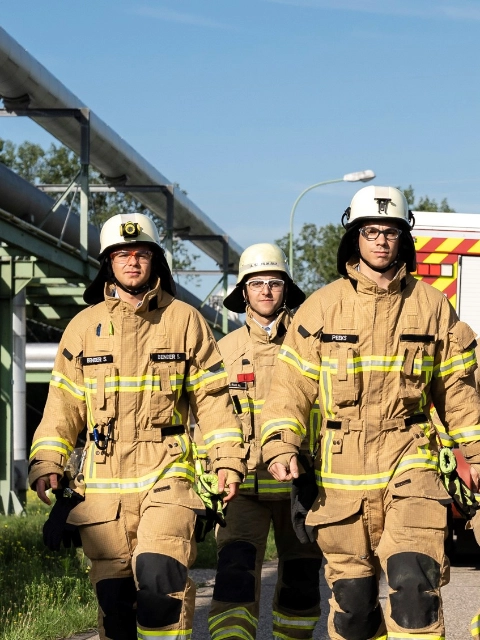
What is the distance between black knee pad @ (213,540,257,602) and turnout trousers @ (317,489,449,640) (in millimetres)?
812

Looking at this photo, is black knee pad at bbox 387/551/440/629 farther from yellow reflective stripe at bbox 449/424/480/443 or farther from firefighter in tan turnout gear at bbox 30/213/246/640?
firefighter in tan turnout gear at bbox 30/213/246/640

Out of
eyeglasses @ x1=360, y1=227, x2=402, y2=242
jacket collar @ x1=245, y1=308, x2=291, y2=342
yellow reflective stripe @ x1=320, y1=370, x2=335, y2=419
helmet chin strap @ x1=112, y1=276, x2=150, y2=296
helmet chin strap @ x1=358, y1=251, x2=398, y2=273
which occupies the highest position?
eyeglasses @ x1=360, y1=227, x2=402, y2=242

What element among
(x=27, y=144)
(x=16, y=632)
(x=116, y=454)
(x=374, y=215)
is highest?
(x=27, y=144)

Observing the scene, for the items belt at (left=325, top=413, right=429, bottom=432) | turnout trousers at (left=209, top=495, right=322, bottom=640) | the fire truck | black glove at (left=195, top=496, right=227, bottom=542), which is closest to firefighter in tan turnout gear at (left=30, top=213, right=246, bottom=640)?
black glove at (left=195, top=496, right=227, bottom=542)

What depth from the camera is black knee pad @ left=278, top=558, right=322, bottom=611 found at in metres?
6.58

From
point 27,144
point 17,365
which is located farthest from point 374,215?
point 27,144

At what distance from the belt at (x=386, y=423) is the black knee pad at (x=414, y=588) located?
565 mm

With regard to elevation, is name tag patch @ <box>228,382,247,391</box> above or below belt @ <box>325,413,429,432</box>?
above

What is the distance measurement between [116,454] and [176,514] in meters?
0.40

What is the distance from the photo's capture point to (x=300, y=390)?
5.74 metres

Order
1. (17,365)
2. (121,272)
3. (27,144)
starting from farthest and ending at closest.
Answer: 1. (27,144)
2. (17,365)
3. (121,272)

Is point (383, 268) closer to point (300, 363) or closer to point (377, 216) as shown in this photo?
point (377, 216)

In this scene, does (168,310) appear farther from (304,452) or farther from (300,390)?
(304,452)

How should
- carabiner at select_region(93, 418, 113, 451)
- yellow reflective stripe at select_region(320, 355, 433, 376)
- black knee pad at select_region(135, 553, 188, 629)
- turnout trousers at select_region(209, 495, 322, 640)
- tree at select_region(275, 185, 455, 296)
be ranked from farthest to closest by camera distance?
tree at select_region(275, 185, 455, 296) → turnout trousers at select_region(209, 495, 322, 640) → carabiner at select_region(93, 418, 113, 451) → yellow reflective stripe at select_region(320, 355, 433, 376) → black knee pad at select_region(135, 553, 188, 629)
